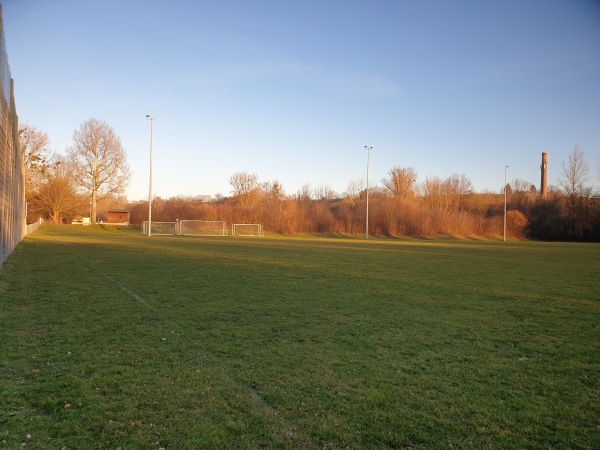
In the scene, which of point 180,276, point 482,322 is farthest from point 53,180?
point 482,322

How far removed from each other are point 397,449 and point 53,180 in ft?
239

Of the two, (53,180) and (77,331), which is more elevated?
(53,180)

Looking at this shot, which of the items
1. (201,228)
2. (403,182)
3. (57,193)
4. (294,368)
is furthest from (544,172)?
Result: (294,368)

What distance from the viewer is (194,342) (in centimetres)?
677

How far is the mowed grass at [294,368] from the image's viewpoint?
3.91 meters

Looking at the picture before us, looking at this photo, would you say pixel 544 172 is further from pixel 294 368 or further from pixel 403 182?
pixel 294 368

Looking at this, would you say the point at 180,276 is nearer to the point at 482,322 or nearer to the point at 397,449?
the point at 482,322

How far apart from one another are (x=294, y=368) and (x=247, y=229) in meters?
54.5

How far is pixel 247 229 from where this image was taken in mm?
59688

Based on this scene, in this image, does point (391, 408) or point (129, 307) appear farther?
point (129, 307)

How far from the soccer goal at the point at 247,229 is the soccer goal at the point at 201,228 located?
1.39 metres

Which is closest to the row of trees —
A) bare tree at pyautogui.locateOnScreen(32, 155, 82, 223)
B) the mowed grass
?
bare tree at pyautogui.locateOnScreen(32, 155, 82, 223)

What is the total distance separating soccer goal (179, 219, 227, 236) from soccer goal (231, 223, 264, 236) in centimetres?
139

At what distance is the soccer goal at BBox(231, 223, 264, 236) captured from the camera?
2266 inches
